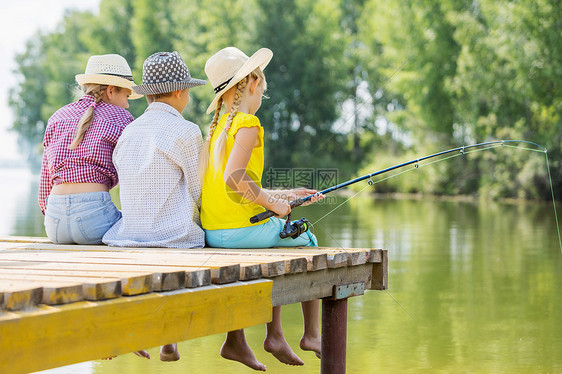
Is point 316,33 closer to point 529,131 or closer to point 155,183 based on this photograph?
point 529,131

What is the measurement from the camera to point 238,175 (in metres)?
3.42

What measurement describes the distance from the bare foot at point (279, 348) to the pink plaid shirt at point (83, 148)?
1.09m

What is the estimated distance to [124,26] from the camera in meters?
41.6

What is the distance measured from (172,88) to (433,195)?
22439mm

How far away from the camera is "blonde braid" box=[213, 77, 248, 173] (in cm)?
350

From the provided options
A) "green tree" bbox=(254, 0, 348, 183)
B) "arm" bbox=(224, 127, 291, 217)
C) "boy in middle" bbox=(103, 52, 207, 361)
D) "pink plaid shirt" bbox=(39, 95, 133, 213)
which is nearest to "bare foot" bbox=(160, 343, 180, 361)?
"boy in middle" bbox=(103, 52, 207, 361)

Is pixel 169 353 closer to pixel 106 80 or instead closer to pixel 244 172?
pixel 244 172

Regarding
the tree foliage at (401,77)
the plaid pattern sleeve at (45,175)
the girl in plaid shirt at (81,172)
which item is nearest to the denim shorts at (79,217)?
the girl in plaid shirt at (81,172)

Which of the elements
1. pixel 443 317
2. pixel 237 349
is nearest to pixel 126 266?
pixel 237 349

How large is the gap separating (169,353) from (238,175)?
1282mm

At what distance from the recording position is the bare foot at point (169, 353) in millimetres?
4198

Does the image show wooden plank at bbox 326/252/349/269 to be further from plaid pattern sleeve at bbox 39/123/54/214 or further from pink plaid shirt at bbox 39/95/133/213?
plaid pattern sleeve at bbox 39/123/54/214

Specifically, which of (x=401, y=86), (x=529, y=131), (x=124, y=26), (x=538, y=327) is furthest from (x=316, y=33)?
(x=538, y=327)

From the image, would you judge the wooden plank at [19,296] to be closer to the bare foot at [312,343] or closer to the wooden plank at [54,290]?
the wooden plank at [54,290]
